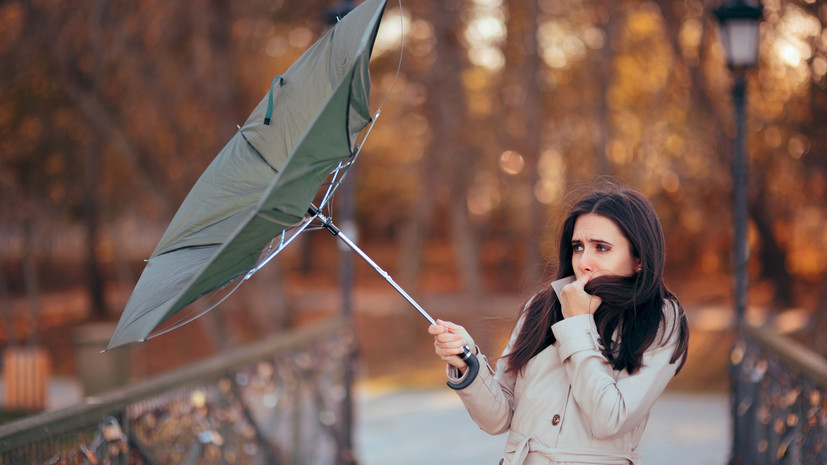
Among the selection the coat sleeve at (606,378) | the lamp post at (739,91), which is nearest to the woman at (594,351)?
the coat sleeve at (606,378)

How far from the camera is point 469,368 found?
8.56 feet

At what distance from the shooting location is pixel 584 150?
19.5 meters

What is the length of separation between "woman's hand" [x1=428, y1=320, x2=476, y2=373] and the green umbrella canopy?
503 millimetres

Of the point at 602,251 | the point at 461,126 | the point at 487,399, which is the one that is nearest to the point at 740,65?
the point at 602,251

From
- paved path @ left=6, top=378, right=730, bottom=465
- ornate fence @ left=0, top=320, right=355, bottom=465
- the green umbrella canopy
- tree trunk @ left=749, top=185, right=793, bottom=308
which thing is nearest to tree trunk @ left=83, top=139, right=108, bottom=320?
paved path @ left=6, top=378, right=730, bottom=465

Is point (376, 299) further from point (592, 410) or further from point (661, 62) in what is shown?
point (592, 410)

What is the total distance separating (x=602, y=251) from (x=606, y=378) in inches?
15.7

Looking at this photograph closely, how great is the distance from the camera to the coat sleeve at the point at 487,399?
2648 mm

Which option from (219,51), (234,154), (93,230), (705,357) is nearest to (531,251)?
(705,357)

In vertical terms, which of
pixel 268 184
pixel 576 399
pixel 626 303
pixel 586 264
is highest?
pixel 268 184

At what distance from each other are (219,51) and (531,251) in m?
6.89

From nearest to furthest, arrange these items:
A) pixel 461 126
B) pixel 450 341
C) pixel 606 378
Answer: pixel 606 378 → pixel 450 341 → pixel 461 126

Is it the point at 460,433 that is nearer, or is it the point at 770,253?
the point at 460,433

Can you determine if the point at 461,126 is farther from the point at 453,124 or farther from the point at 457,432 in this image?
the point at 457,432
